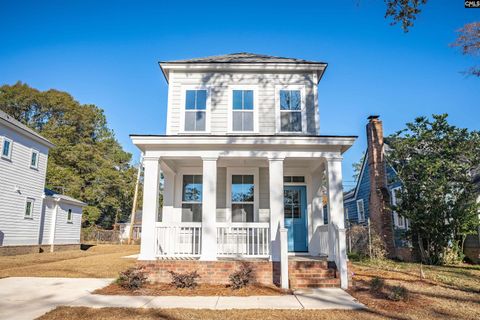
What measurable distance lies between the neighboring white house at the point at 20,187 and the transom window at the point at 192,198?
1025 centimetres

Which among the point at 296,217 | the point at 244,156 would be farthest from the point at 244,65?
the point at 296,217

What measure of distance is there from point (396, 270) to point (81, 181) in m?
30.4

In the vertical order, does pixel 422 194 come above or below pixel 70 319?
above

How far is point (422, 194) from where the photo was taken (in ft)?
40.9

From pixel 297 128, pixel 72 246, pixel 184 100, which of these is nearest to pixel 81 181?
pixel 72 246

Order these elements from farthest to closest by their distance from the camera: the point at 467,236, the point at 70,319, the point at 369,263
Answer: the point at 467,236 → the point at 369,263 → the point at 70,319

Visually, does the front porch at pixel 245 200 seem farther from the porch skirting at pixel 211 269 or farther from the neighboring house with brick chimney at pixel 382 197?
the neighboring house with brick chimney at pixel 382 197

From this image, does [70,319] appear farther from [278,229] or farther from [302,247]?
[302,247]

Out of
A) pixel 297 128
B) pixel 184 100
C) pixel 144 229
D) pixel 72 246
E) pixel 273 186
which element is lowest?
pixel 72 246

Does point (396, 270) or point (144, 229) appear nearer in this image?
point (144, 229)

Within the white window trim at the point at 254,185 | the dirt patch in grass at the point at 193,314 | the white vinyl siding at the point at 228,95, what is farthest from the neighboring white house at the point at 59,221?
the dirt patch in grass at the point at 193,314

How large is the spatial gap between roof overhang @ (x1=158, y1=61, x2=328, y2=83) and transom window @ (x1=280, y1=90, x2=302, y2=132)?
778mm

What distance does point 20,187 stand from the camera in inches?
650

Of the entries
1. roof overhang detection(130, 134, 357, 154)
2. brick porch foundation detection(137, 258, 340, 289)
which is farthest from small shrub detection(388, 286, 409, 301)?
roof overhang detection(130, 134, 357, 154)
